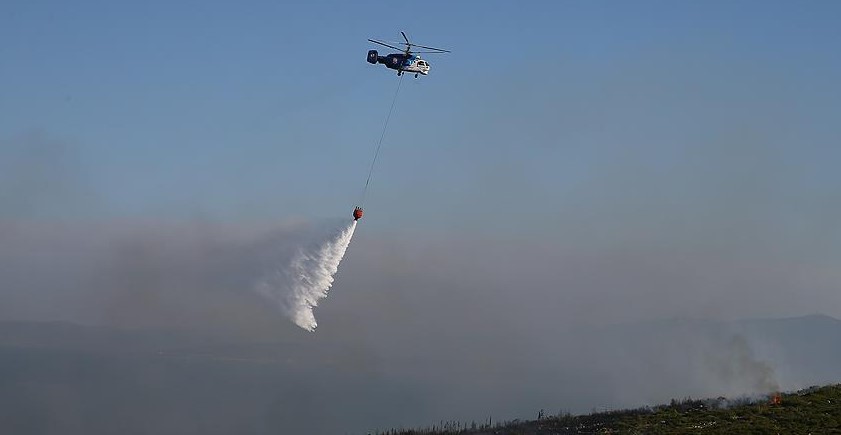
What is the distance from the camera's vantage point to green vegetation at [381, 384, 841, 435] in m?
44.6

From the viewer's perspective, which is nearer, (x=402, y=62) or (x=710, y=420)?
(x=710, y=420)

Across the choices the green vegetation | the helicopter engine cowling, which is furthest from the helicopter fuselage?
the green vegetation

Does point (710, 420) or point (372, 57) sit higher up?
point (372, 57)

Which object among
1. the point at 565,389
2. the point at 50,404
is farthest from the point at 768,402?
the point at 565,389

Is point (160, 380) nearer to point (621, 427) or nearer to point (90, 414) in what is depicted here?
point (90, 414)

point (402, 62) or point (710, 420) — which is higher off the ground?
point (402, 62)

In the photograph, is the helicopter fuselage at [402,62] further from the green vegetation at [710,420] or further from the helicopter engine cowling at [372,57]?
the green vegetation at [710,420]

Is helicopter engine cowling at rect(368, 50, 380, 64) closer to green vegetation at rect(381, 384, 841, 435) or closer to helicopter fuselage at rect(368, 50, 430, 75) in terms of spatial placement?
helicopter fuselage at rect(368, 50, 430, 75)

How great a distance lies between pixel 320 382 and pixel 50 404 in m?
62.0

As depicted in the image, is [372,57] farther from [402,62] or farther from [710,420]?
[710,420]

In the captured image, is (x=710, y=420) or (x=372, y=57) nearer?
(x=710, y=420)

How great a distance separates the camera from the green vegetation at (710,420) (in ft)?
146

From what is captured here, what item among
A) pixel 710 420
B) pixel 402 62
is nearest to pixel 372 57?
pixel 402 62

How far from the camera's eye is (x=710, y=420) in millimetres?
47281
